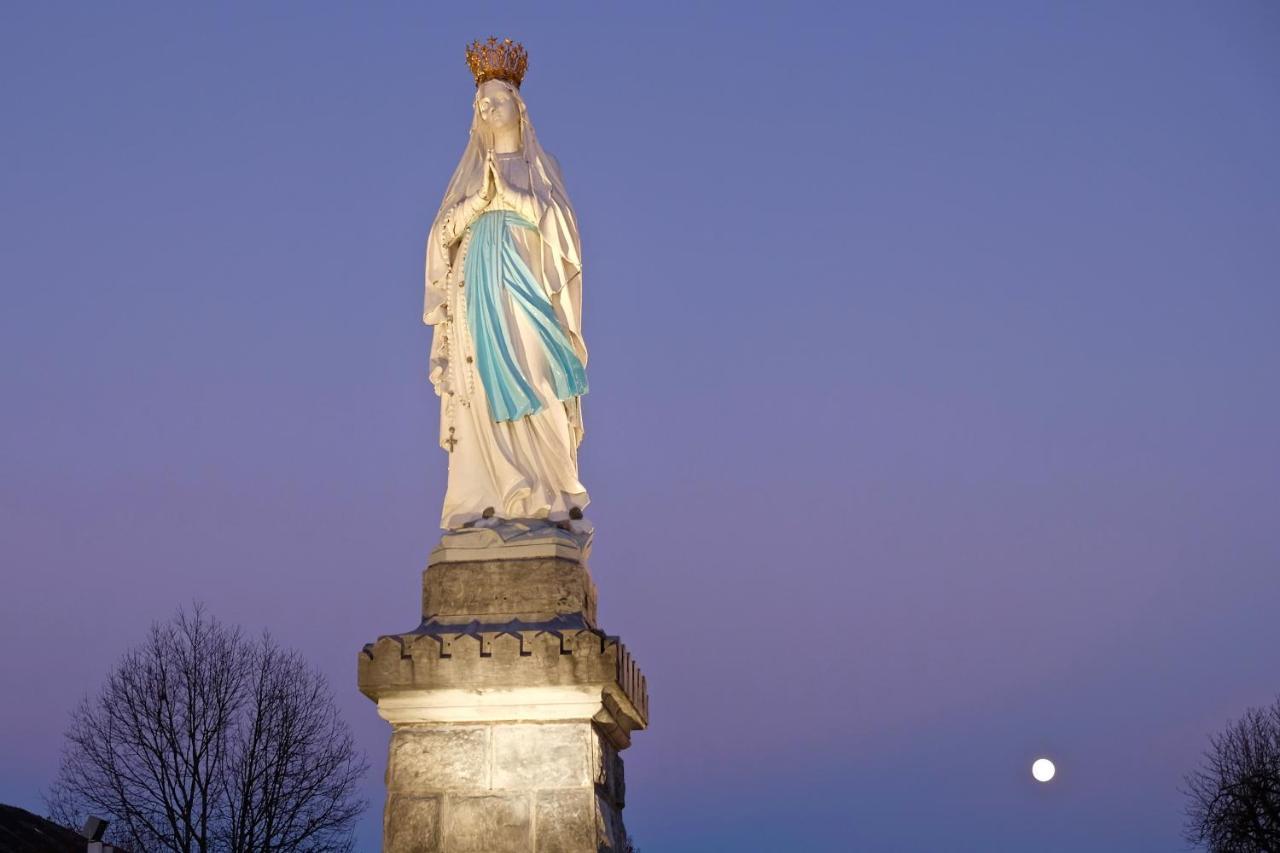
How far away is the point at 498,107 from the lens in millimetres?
14695

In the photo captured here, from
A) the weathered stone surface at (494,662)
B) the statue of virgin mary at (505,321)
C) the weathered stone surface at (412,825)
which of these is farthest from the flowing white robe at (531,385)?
the weathered stone surface at (412,825)

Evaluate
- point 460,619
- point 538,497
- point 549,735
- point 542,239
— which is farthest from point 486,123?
point 549,735

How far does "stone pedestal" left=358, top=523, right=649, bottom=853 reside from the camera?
487 inches

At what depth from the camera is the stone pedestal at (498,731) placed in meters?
12.4

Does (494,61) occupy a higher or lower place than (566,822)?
higher

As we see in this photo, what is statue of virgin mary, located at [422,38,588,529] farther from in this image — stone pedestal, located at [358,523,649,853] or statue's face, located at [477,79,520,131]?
stone pedestal, located at [358,523,649,853]

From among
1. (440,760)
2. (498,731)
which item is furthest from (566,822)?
(440,760)

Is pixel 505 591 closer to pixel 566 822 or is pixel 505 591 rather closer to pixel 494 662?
pixel 494 662

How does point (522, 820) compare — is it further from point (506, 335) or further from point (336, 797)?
point (336, 797)

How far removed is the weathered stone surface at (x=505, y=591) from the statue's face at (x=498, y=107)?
13.1ft

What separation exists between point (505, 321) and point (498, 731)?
347 cm

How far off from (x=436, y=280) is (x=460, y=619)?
3.17 metres

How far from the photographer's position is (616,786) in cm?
1357

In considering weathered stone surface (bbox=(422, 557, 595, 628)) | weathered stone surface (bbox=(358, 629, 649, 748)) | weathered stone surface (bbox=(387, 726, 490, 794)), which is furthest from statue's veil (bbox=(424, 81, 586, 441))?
weathered stone surface (bbox=(387, 726, 490, 794))
